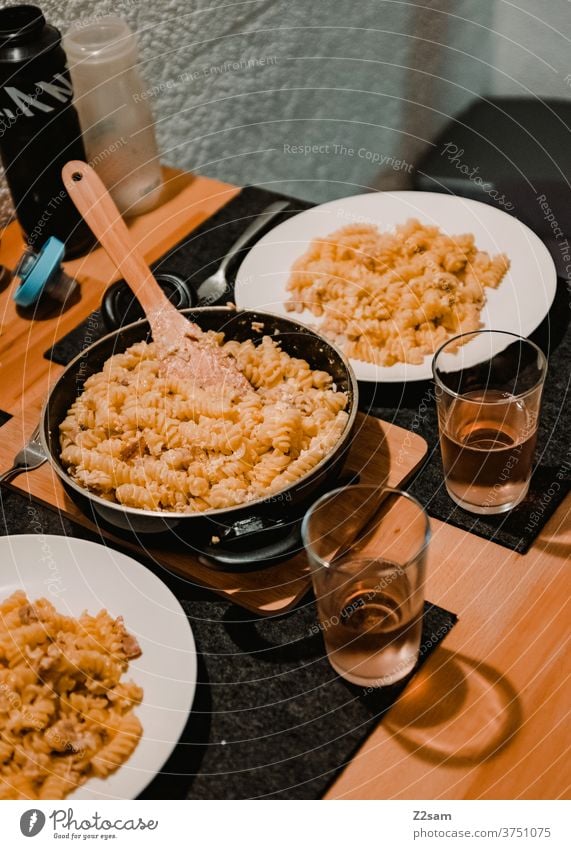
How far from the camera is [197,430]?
884 mm

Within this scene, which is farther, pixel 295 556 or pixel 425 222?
pixel 425 222

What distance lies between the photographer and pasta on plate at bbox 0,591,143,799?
69 cm

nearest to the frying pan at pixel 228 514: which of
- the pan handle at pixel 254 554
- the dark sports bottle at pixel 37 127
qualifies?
the pan handle at pixel 254 554

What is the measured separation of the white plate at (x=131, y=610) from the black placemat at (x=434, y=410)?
28 centimetres

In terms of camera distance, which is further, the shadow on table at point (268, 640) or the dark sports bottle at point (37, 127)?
the dark sports bottle at point (37, 127)

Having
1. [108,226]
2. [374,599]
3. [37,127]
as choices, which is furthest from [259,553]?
[37,127]

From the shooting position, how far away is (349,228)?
3.82 feet

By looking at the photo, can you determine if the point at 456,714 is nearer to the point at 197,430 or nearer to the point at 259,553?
the point at 259,553

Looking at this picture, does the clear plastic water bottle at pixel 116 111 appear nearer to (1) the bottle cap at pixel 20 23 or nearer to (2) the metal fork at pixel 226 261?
(1) the bottle cap at pixel 20 23

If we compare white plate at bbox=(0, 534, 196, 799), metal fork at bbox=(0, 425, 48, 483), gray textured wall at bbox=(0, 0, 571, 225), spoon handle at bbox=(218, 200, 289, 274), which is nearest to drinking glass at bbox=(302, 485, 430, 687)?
white plate at bbox=(0, 534, 196, 799)

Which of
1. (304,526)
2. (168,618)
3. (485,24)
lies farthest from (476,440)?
(485,24)

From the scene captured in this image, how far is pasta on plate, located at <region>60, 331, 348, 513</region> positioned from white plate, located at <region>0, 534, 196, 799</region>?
2.6 inches

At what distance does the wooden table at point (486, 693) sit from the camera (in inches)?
27.5

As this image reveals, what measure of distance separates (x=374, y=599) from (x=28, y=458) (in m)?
0.42
